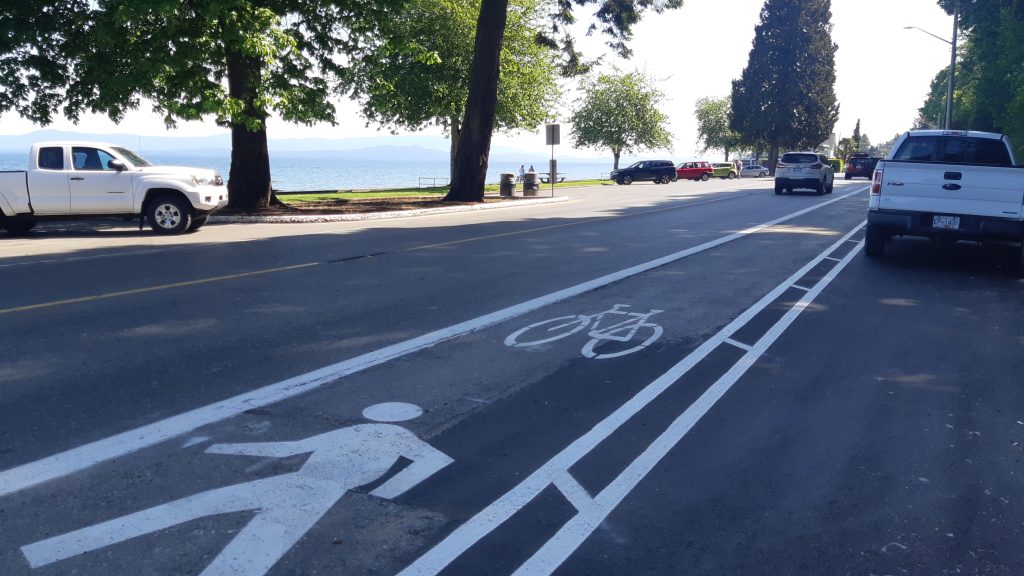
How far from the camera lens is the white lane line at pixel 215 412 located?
4293 millimetres

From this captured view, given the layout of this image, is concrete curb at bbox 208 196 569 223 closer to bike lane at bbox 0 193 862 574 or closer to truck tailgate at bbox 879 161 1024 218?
truck tailgate at bbox 879 161 1024 218

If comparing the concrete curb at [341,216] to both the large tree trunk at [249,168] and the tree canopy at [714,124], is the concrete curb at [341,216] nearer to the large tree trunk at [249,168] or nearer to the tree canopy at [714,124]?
the large tree trunk at [249,168]

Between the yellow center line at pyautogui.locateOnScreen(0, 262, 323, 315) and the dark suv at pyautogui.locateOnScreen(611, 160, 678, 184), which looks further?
the dark suv at pyautogui.locateOnScreen(611, 160, 678, 184)

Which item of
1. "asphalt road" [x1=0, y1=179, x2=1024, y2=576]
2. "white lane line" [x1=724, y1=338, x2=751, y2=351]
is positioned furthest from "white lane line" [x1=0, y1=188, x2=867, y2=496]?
"white lane line" [x1=724, y1=338, x2=751, y2=351]

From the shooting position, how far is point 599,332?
25.7ft

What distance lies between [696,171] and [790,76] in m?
20.6

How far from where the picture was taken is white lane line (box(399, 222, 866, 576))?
11.6 ft

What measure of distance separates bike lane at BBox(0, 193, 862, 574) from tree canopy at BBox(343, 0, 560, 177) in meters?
29.5

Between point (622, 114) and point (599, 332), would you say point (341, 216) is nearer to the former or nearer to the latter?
point (599, 332)

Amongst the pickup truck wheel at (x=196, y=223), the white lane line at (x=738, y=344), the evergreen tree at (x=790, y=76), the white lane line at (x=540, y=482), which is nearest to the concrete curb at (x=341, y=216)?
the pickup truck wheel at (x=196, y=223)

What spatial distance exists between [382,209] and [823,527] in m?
20.9

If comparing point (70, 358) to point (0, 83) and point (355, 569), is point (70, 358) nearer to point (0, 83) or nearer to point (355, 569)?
point (355, 569)

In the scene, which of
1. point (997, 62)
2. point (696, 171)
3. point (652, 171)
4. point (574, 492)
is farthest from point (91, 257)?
point (696, 171)

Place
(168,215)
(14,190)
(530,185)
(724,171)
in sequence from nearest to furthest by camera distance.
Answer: (14,190) → (168,215) → (530,185) → (724,171)
